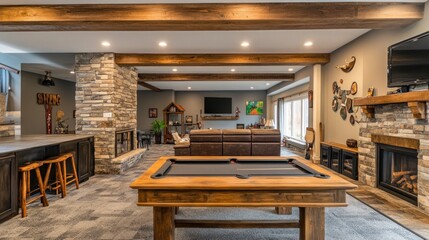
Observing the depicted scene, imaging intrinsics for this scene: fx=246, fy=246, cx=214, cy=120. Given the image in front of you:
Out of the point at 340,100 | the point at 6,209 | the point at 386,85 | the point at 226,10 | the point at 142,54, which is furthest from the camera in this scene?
the point at 142,54

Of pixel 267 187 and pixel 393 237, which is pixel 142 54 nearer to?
pixel 267 187

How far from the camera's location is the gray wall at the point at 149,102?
12.1 metres

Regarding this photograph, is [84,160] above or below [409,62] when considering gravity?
below

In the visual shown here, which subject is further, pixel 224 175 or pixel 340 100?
pixel 340 100

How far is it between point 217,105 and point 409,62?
939 cm

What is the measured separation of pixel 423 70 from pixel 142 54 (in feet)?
17.0

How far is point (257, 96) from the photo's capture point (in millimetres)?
12688

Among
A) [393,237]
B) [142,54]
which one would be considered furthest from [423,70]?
[142,54]

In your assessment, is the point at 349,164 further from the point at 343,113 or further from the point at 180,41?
the point at 180,41

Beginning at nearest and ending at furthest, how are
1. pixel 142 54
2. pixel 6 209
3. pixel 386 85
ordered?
pixel 6 209 → pixel 386 85 → pixel 142 54

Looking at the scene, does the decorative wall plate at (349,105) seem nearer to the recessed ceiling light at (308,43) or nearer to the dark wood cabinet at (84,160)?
the recessed ceiling light at (308,43)

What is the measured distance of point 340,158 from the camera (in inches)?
201

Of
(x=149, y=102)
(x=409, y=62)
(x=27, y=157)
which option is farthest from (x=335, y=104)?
(x=149, y=102)

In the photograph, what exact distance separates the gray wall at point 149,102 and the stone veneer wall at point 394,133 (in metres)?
9.22
